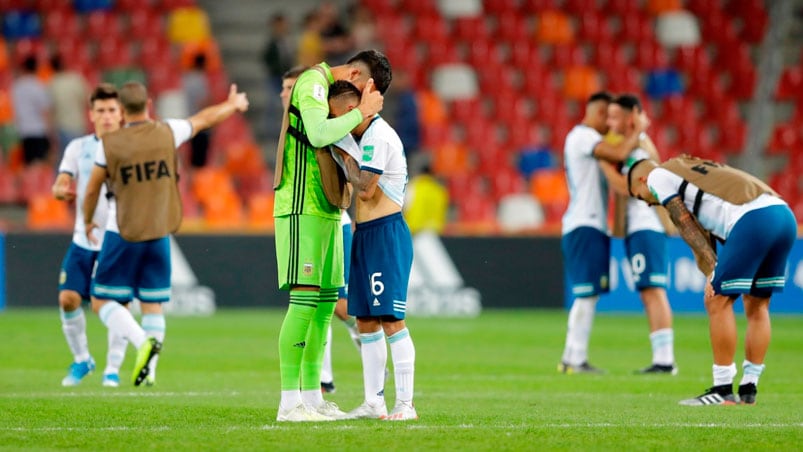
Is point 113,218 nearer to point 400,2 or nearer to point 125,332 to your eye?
point 125,332

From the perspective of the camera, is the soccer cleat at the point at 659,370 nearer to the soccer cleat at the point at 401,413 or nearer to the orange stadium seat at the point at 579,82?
the soccer cleat at the point at 401,413

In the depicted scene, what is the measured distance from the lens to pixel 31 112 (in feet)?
71.1

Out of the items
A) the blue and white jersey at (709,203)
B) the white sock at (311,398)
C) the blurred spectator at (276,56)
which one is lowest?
the white sock at (311,398)

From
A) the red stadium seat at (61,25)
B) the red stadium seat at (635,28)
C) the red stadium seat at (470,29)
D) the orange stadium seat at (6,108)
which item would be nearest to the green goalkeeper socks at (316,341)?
the orange stadium seat at (6,108)

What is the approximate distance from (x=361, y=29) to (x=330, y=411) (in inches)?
630

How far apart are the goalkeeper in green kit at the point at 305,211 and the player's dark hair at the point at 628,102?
4431mm

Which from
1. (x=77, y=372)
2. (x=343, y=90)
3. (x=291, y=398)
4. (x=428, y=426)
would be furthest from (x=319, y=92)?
(x=77, y=372)

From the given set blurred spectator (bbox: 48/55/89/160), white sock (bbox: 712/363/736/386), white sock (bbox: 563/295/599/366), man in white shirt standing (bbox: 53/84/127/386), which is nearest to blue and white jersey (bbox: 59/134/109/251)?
man in white shirt standing (bbox: 53/84/127/386)

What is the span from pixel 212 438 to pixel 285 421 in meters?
0.79

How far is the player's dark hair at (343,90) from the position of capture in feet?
26.8

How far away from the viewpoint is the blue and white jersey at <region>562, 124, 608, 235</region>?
1254 cm

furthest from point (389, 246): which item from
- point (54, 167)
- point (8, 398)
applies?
point (54, 167)

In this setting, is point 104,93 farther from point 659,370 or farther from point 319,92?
point 659,370

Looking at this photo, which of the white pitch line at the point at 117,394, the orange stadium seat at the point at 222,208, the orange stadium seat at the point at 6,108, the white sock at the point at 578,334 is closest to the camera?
the white pitch line at the point at 117,394
